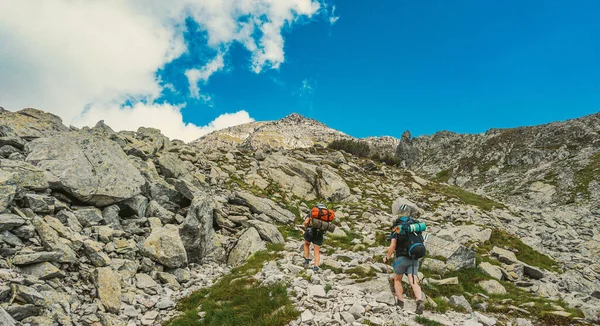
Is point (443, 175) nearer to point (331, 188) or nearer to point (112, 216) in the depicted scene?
point (331, 188)

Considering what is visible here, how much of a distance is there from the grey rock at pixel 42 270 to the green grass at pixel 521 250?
1932 centimetres

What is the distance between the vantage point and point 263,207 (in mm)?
20609

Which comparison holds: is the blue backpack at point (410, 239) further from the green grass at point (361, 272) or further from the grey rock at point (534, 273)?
the grey rock at point (534, 273)

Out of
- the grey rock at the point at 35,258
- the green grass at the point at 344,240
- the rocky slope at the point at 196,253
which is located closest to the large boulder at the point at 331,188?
the rocky slope at the point at 196,253

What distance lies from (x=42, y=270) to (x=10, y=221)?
2.01 metres

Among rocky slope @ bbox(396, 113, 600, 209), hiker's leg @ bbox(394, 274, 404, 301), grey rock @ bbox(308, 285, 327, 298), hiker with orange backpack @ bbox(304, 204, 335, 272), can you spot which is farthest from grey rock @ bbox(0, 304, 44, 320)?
rocky slope @ bbox(396, 113, 600, 209)

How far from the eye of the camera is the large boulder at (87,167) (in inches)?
532

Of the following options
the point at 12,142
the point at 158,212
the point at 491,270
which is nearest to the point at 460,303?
the point at 491,270

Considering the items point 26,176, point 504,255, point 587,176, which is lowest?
point 504,255

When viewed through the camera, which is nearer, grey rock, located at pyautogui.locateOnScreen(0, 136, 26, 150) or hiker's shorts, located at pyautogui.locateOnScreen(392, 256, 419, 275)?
hiker's shorts, located at pyautogui.locateOnScreen(392, 256, 419, 275)

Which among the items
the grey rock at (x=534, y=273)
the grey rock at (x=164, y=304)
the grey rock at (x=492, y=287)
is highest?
the grey rock at (x=164, y=304)

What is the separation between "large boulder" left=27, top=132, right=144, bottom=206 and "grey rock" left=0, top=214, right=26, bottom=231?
3.36m

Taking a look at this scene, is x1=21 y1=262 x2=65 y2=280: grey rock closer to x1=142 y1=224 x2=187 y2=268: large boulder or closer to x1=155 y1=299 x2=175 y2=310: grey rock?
x1=155 y1=299 x2=175 y2=310: grey rock

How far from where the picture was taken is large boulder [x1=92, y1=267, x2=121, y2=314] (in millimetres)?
9578
